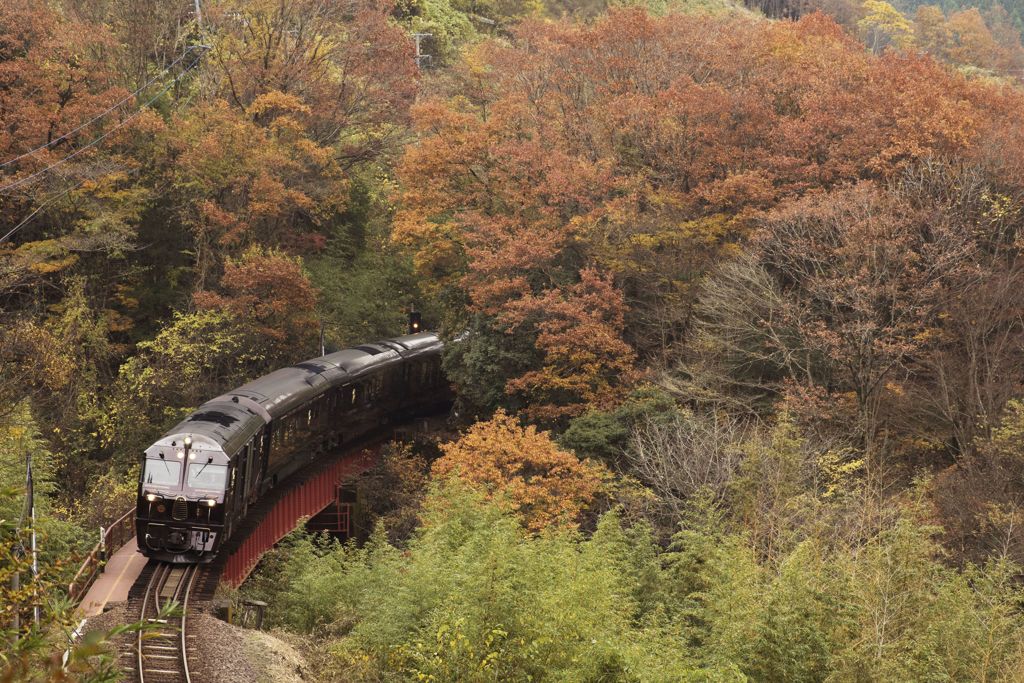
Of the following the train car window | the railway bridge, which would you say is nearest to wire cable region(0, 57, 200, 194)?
the railway bridge

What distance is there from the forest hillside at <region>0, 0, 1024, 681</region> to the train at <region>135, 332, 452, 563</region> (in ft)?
5.52

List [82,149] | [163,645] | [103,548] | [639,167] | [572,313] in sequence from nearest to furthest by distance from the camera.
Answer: [163,645]
[103,548]
[572,313]
[639,167]
[82,149]

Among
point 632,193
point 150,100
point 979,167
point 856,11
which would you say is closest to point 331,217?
point 150,100

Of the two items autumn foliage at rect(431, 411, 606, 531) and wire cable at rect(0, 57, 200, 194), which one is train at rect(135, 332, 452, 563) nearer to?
autumn foliage at rect(431, 411, 606, 531)

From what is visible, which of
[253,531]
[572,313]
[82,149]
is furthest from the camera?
[82,149]

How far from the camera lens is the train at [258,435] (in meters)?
22.0

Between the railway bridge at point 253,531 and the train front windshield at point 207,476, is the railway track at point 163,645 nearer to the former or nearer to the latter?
the railway bridge at point 253,531

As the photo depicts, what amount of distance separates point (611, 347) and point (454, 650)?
51.6 feet

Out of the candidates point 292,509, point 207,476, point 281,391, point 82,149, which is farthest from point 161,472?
point 82,149

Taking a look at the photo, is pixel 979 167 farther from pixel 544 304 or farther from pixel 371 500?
pixel 371 500

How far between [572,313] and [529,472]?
15.9 ft

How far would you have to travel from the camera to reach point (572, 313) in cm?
2883

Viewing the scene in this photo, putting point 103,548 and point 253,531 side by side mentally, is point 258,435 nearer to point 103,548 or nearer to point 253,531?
point 253,531

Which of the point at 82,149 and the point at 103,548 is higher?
the point at 82,149
